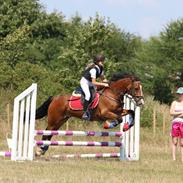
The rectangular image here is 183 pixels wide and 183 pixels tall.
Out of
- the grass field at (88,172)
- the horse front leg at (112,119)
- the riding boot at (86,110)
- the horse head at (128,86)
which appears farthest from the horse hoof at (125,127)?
the riding boot at (86,110)

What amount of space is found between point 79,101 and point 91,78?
0.80 meters

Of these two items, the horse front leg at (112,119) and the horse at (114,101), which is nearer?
the horse front leg at (112,119)

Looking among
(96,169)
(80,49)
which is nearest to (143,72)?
(80,49)

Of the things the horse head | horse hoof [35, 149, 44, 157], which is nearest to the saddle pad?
the horse head

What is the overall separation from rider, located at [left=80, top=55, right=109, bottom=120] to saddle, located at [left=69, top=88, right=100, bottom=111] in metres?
0.12

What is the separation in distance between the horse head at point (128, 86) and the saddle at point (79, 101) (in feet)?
1.54

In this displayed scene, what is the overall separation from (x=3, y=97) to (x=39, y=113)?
12595mm

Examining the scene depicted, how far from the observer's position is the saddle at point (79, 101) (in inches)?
528

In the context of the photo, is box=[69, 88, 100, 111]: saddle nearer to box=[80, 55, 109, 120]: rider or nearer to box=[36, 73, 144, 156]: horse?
box=[36, 73, 144, 156]: horse

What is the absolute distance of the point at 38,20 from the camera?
49.3 meters

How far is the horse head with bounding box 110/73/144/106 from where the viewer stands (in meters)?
13.2

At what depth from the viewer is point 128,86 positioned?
1334 centimetres

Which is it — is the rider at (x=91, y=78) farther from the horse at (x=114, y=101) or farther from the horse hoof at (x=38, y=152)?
the horse hoof at (x=38, y=152)

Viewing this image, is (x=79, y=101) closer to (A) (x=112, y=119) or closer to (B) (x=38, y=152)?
(A) (x=112, y=119)
